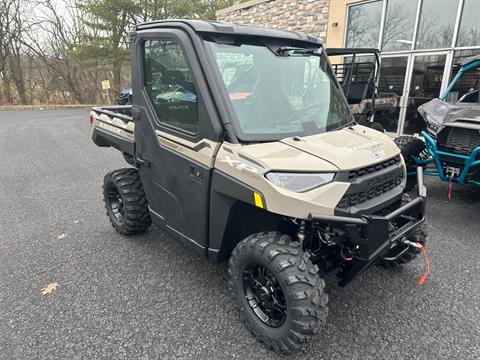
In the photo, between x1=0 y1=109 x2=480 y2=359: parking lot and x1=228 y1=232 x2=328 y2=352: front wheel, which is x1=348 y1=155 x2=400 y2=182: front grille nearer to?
x1=228 y1=232 x2=328 y2=352: front wheel

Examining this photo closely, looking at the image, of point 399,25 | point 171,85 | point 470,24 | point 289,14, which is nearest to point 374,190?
point 171,85

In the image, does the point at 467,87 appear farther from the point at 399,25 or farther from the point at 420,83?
the point at 399,25

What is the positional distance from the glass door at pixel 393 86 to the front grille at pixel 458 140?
4347 millimetres

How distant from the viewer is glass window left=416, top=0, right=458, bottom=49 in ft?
26.0

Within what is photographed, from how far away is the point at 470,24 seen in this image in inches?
301

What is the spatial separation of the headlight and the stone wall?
29.6 feet

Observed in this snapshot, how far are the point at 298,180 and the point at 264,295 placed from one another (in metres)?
0.87

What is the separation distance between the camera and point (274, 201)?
2.00 metres

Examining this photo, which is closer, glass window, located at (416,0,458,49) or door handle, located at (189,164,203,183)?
door handle, located at (189,164,203,183)

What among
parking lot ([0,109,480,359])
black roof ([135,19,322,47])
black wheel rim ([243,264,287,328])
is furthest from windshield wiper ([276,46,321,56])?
parking lot ([0,109,480,359])

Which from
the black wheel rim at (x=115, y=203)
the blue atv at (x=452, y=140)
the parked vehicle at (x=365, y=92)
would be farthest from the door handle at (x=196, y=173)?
A: the parked vehicle at (x=365, y=92)

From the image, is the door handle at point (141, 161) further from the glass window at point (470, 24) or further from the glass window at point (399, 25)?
the glass window at point (399, 25)

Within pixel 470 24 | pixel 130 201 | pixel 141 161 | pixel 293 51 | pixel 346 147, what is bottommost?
pixel 130 201

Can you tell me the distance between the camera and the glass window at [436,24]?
792 centimetres
